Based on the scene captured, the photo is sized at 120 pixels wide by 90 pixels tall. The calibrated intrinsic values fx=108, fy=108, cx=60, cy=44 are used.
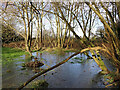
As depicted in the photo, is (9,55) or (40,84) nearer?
(40,84)

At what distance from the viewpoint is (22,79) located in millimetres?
3104

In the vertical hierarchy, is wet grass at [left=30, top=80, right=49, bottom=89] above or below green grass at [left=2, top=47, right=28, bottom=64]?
below

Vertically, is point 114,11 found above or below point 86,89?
above

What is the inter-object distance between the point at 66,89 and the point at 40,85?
0.66 m

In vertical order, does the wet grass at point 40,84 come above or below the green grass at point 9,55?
below

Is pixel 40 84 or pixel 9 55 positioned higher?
pixel 9 55

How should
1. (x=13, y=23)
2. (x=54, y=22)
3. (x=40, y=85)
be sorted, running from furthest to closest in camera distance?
(x=54, y=22) < (x=13, y=23) < (x=40, y=85)

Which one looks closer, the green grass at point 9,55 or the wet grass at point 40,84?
the wet grass at point 40,84

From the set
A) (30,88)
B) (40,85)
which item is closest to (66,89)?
(40,85)

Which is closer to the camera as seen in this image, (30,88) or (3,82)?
(30,88)

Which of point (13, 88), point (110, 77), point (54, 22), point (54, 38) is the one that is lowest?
point (13, 88)

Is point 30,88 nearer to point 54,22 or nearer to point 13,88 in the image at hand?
point 13,88

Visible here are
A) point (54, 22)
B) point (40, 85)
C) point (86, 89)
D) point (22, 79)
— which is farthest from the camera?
point (54, 22)

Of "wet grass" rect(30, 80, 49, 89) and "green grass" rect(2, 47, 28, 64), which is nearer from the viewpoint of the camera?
"wet grass" rect(30, 80, 49, 89)
